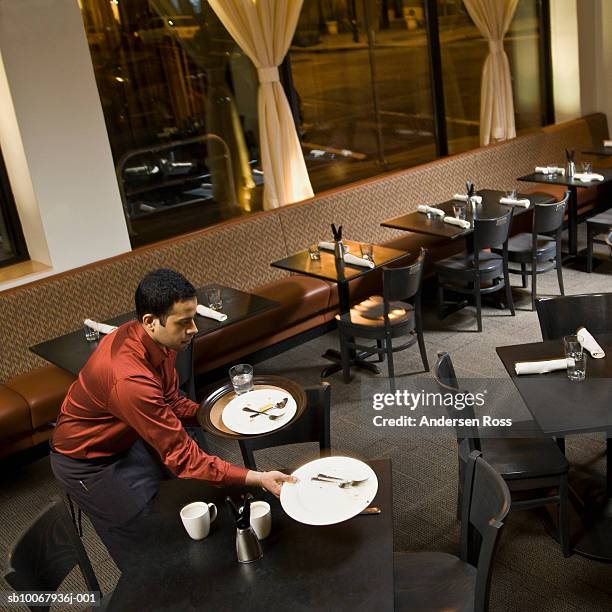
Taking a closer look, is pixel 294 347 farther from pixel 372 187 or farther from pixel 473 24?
pixel 473 24

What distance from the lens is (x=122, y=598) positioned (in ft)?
6.87

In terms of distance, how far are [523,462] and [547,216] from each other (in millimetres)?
2991

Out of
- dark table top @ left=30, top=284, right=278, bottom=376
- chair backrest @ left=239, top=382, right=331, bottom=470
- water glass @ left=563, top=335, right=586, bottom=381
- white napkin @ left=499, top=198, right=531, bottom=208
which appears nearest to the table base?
dark table top @ left=30, top=284, right=278, bottom=376

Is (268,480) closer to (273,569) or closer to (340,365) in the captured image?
(273,569)

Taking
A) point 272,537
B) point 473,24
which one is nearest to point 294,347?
point 272,537

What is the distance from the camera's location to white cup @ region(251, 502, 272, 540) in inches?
87.5

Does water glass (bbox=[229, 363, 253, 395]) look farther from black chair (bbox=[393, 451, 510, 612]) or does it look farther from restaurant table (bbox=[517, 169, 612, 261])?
restaurant table (bbox=[517, 169, 612, 261])

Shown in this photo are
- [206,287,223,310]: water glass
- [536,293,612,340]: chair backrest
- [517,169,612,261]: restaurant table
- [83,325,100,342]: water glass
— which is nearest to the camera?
[536,293,612,340]: chair backrest

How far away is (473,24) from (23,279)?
4978 mm

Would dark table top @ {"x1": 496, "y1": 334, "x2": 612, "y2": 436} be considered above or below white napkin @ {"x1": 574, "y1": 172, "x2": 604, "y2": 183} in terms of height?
below

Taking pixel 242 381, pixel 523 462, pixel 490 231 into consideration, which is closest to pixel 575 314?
pixel 523 462

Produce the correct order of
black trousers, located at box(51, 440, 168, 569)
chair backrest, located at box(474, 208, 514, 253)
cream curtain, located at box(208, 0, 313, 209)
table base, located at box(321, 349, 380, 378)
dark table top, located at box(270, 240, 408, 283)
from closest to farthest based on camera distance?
black trousers, located at box(51, 440, 168, 569), dark table top, located at box(270, 240, 408, 283), table base, located at box(321, 349, 380, 378), chair backrest, located at box(474, 208, 514, 253), cream curtain, located at box(208, 0, 313, 209)

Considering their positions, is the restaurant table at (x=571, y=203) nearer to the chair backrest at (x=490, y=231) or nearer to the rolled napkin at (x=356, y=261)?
the chair backrest at (x=490, y=231)

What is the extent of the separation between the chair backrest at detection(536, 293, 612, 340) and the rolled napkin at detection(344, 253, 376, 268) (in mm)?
1430
